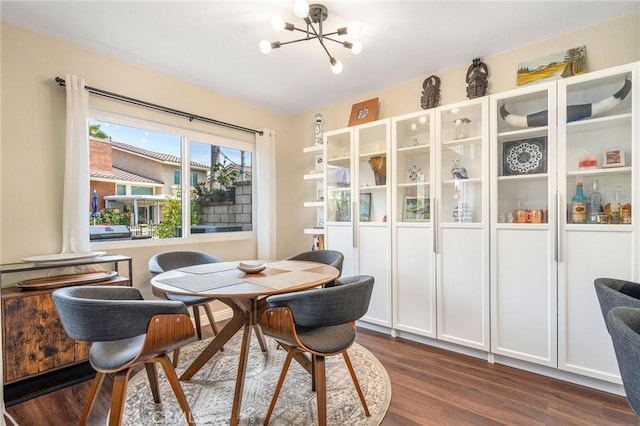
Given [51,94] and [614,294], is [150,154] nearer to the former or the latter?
[51,94]

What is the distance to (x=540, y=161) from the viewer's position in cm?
238

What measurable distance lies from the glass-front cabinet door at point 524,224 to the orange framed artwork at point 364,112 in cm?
122

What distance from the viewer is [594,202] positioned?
2205 mm

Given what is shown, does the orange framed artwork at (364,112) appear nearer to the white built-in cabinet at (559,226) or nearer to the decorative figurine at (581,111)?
the white built-in cabinet at (559,226)

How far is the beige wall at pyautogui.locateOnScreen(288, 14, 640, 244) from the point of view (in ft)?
7.36

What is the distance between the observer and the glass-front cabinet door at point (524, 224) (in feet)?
7.36

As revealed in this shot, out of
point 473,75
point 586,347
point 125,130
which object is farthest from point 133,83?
point 586,347

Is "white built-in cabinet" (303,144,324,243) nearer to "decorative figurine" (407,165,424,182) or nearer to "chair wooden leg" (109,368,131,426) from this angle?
"decorative figurine" (407,165,424,182)

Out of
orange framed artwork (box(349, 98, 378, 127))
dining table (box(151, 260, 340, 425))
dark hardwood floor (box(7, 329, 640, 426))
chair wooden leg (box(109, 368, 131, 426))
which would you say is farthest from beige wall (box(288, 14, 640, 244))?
chair wooden leg (box(109, 368, 131, 426))

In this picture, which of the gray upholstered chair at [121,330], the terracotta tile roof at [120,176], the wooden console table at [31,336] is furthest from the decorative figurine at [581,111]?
the wooden console table at [31,336]

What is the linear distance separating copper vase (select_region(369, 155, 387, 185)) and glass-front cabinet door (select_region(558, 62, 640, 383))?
1.42 meters

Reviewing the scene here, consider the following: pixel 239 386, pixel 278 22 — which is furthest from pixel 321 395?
pixel 278 22

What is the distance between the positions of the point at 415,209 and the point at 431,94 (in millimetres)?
1126

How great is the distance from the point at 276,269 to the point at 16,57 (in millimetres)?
2426
